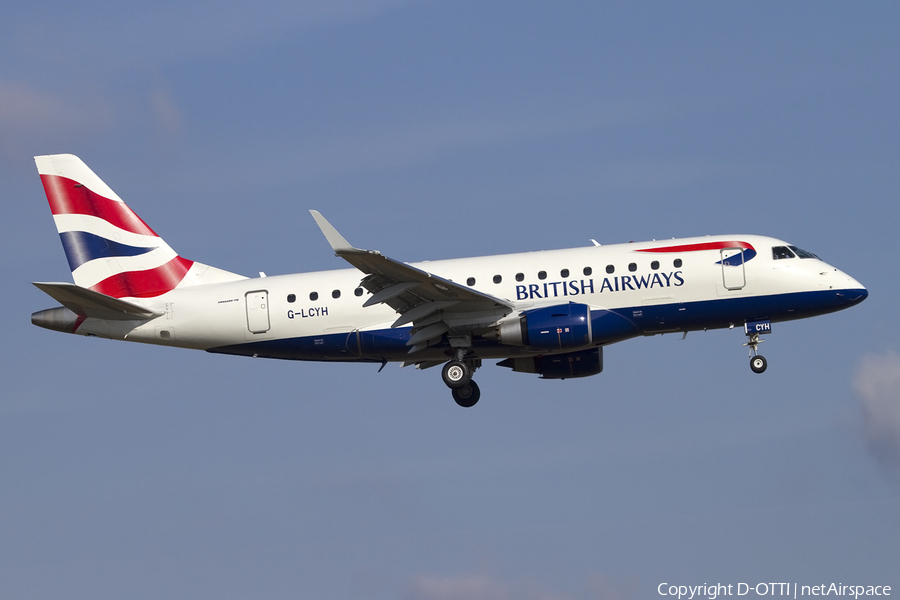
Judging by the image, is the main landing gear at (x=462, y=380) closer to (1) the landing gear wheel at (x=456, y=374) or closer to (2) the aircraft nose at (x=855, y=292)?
(1) the landing gear wheel at (x=456, y=374)

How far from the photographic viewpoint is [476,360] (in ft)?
130

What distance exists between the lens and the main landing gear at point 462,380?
1481 inches

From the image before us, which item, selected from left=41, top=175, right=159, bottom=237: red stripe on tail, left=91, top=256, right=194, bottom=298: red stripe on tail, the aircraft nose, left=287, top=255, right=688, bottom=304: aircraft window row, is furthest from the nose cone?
left=41, top=175, right=159, bottom=237: red stripe on tail

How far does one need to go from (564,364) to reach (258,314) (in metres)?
11.6

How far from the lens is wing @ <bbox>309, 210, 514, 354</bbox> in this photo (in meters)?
33.4

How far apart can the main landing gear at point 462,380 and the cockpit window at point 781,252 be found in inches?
444

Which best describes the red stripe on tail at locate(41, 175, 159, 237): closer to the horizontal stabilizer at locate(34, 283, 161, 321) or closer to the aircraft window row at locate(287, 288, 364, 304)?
the horizontal stabilizer at locate(34, 283, 161, 321)

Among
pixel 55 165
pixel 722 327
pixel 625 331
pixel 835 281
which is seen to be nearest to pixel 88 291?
pixel 55 165

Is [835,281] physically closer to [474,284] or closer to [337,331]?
[474,284]

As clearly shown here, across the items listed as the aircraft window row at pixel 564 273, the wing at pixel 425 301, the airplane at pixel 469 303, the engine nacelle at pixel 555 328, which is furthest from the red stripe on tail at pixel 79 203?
the engine nacelle at pixel 555 328

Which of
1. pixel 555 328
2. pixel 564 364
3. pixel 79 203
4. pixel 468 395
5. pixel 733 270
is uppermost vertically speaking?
pixel 79 203

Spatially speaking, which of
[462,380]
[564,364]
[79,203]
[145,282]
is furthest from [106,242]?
[564,364]

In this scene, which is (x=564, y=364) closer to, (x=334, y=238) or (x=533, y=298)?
(x=533, y=298)

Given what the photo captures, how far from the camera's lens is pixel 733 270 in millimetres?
36156
